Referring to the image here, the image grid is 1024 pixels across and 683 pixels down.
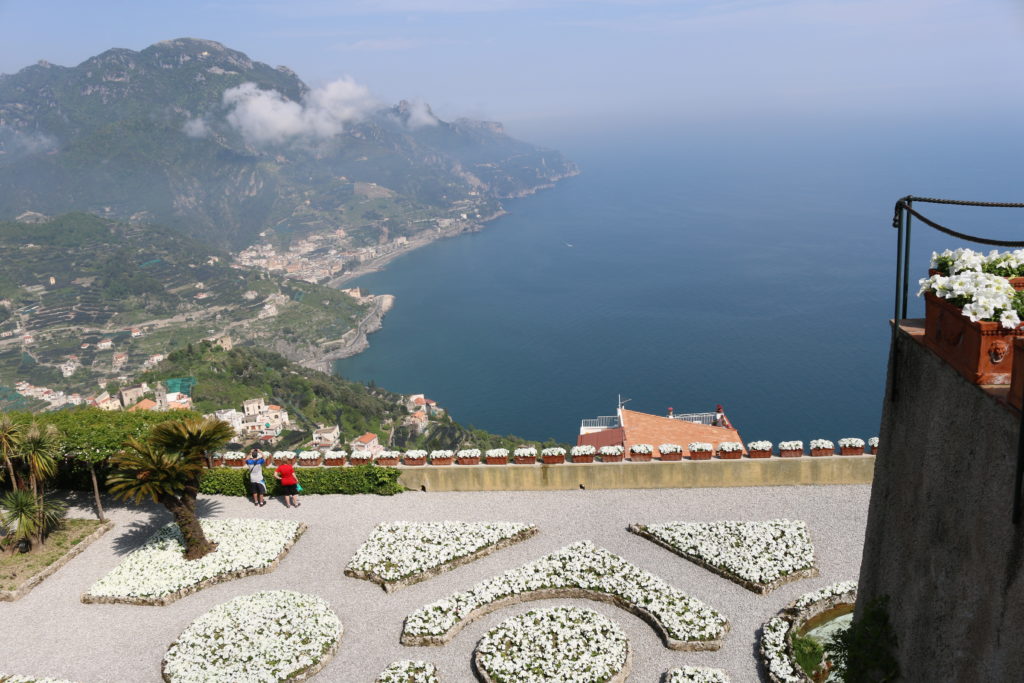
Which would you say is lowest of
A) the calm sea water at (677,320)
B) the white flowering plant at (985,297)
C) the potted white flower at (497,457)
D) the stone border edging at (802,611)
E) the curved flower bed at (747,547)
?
the calm sea water at (677,320)

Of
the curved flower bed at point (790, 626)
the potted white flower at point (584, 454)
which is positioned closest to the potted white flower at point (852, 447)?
the curved flower bed at point (790, 626)

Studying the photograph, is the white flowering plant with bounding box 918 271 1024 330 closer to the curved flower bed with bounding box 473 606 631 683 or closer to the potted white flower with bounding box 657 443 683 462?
the curved flower bed with bounding box 473 606 631 683

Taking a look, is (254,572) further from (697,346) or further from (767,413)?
(697,346)

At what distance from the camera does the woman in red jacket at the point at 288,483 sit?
53.0 feet

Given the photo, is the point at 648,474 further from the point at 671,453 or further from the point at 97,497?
the point at 97,497

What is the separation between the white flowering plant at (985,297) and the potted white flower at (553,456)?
454 inches

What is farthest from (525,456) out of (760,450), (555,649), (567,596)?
(555,649)

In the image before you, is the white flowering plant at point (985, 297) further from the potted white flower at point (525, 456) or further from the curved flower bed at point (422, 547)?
the potted white flower at point (525, 456)

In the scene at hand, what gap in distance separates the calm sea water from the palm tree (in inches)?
2526

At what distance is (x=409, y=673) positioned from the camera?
10.7 m

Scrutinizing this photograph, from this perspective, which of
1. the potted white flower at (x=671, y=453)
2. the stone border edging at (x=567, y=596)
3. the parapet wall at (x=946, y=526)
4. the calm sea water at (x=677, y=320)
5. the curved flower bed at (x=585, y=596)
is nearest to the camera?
the parapet wall at (x=946, y=526)

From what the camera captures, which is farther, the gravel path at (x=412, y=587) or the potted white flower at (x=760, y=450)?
the potted white flower at (x=760, y=450)

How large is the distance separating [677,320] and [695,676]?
105100 mm

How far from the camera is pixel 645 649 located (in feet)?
36.6
